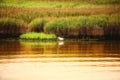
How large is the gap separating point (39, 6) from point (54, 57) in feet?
13.6

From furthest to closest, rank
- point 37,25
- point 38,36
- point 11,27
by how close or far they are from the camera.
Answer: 1. point 11,27
2. point 37,25
3. point 38,36

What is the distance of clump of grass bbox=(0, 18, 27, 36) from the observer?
9273 mm

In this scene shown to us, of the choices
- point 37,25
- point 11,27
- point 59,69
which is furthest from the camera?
point 11,27

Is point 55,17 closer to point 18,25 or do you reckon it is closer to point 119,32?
point 18,25

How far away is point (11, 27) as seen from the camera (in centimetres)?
949

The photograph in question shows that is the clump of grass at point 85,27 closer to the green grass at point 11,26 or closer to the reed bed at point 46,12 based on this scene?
the reed bed at point 46,12

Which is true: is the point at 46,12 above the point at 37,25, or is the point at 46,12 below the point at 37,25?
above

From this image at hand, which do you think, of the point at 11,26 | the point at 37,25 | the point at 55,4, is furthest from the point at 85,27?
the point at 11,26

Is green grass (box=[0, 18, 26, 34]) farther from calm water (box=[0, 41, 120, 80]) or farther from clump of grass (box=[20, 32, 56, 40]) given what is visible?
calm water (box=[0, 41, 120, 80])

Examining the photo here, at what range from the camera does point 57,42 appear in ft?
30.3

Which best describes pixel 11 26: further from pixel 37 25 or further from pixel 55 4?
pixel 55 4

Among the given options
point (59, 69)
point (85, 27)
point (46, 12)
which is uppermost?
point (46, 12)

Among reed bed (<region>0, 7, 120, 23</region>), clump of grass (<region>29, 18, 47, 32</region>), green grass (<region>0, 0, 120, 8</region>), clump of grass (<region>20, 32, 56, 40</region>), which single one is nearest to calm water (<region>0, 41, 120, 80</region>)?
clump of grass (<region>20, 32, 56, 40</region>)

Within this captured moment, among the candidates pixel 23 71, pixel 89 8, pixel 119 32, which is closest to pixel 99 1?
pixel 89 8
